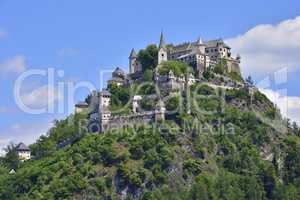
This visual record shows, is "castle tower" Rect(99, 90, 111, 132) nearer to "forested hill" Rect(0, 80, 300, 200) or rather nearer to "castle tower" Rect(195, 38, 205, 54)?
Result: "forested hill" Rect(0, 80, 300, 200)

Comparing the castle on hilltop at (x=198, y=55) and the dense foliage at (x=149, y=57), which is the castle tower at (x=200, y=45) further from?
the dense foliage at (x=149, y=57)

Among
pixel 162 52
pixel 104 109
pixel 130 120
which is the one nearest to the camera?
pixel 130 120

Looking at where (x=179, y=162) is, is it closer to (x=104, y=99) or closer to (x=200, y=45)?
(x=104, y=99)

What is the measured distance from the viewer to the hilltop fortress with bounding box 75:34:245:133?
102 meters

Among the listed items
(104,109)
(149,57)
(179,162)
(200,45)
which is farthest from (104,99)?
(179,162)

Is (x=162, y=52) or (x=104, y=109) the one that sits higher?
(x=162, y=52)

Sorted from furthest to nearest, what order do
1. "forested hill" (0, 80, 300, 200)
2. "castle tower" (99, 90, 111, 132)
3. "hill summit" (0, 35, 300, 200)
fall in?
1. "castle tower" (99, 90, 111, 132)
2. "hill summit" (0, 35, 300, 200)
3. "forested hill" (0, 80, 300, 200)

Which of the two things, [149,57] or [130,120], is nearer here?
[130,120]

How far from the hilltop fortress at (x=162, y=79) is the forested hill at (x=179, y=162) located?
1957 millimetres

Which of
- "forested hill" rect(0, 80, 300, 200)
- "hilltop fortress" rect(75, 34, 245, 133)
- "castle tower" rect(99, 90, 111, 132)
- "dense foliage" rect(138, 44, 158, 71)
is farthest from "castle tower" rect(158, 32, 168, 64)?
"forested hill" rect(0, 80, 300, 200)

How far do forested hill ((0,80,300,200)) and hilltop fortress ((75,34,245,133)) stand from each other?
1.96m

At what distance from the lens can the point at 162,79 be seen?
10925 cm

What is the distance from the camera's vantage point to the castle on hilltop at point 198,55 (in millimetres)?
114812

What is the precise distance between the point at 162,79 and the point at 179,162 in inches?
727
